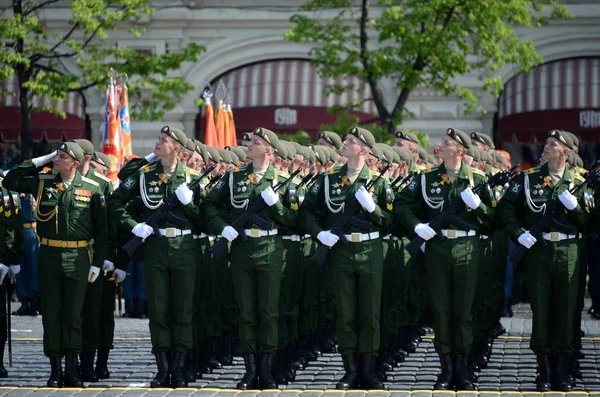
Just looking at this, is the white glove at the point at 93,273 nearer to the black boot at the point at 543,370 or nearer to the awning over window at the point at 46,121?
the black boot at the point at 543,370

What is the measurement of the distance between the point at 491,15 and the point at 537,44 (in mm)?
5349

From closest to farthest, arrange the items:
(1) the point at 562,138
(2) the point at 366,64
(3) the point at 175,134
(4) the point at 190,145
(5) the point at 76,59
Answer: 1. (1) the point at 562,138
2. (3) the point at 175,134
3. (4) the point at 190,145
4. (2) the point at 366,64
5. (5) the point at 76,59

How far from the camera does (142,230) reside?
37.4 ft

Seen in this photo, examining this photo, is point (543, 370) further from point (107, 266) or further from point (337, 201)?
point (107, 266)

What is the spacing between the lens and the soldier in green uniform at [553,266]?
1123 centimetres

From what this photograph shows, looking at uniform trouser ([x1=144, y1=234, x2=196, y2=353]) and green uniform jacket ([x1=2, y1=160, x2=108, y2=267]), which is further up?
green uniform jacket ([x1=2, y1=160, x2=108, y2=267])

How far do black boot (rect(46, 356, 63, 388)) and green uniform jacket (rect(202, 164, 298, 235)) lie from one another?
1.58 meters

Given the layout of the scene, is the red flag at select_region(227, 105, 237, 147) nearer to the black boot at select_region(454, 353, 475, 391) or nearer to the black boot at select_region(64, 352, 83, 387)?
the black boot at select_region(64, 352, 83, 387)

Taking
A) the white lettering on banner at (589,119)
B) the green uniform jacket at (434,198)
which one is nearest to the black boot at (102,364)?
the green uniform jacket at (434,198)

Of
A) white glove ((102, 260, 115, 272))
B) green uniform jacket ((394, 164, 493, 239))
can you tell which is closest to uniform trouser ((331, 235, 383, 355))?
green uniform jacket ((394, 164, 493, 239))

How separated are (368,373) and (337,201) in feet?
4.44

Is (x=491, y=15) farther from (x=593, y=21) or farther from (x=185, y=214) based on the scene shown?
(x=185, y=214)

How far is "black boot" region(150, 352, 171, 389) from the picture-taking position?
37.3 ft

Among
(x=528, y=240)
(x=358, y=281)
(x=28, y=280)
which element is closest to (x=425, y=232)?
(x=358, y=281)
